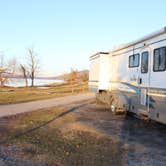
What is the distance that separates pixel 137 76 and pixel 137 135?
2551mm

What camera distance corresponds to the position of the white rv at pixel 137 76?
9797mm

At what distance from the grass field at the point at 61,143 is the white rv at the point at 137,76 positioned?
2.03m

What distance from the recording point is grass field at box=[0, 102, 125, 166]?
22.7 ft

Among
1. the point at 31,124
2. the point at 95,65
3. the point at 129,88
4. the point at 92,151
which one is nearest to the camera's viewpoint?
the point at 92,151

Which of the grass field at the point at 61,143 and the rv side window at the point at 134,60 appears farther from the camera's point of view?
the rv side window at the point at 134,60

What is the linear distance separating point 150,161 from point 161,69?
12.0 feet

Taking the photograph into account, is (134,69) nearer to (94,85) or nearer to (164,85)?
(164,85)

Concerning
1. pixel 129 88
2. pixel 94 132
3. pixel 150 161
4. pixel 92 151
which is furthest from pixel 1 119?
pixel 150 161

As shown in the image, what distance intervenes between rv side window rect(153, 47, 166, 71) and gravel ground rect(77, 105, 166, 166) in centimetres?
232

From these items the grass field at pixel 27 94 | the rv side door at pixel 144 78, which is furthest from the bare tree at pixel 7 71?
the rv side door at pixel 144 78

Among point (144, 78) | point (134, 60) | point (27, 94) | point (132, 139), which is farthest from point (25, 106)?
point (27, 94)

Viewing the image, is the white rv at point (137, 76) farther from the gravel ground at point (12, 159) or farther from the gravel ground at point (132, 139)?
the gravel ground at point (12, 159)

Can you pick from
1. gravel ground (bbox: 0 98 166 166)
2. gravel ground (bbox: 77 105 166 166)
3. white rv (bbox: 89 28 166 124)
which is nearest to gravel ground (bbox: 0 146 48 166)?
gravel ground (bbox: 0 98 166 166)

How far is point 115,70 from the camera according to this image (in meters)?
15.2
